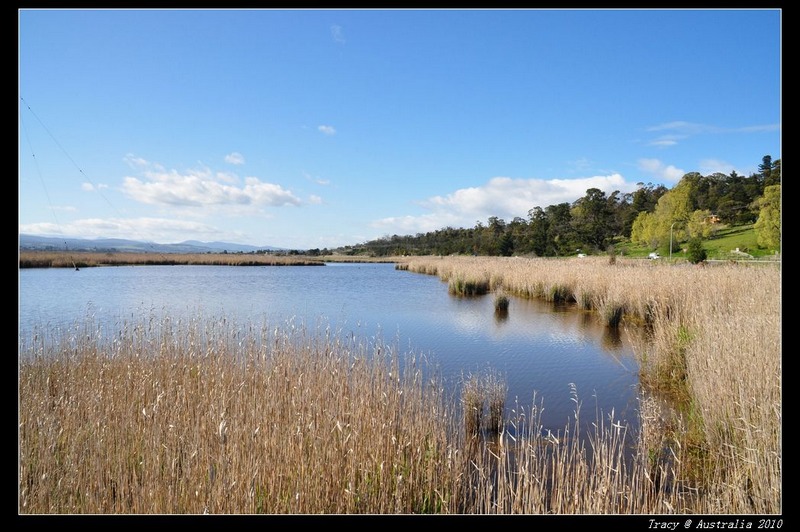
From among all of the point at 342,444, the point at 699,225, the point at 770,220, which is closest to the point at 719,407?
the point at 342,444

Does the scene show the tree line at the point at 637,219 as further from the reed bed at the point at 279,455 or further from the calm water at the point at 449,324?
the reed bed at the point at 279,455

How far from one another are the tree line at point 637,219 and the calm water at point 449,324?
19.3m

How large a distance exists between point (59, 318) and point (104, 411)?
26.9 feet

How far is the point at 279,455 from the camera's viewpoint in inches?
122

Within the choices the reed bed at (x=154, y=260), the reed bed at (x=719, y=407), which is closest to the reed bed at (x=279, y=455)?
the reed bed at (x=719, y=407)

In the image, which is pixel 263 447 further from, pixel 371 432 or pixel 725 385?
pixel 725 385

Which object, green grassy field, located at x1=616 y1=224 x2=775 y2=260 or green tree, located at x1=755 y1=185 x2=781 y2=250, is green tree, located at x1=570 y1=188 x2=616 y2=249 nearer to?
green grassy field, located at x1=616 y1=224 x2=775 y2=260

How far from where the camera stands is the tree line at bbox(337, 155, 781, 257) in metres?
31.5

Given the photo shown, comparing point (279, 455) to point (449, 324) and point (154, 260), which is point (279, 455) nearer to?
point (449, 324)

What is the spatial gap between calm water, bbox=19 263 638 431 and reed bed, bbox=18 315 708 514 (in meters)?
1.79

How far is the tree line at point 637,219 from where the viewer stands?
31531mm

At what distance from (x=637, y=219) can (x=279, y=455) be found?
4180 cm
